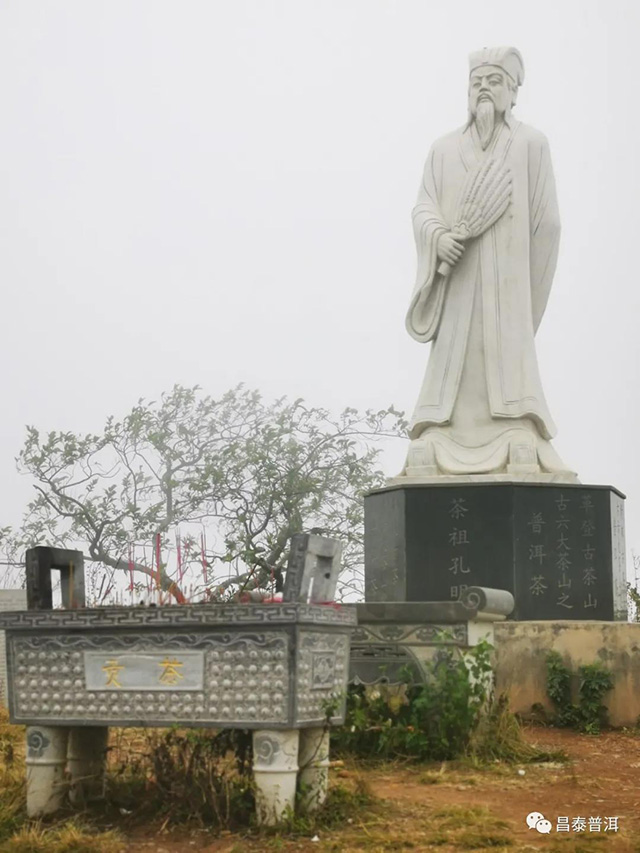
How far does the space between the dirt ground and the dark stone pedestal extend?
207 cm

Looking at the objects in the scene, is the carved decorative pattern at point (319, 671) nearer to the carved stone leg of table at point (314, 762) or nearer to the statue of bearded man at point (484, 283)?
the carved stone leg of table at point (314, 762)

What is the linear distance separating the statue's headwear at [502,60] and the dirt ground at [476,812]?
5.52 m

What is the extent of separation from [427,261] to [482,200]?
634mm

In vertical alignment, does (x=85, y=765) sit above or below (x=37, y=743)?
below

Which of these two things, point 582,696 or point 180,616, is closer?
point 180,616

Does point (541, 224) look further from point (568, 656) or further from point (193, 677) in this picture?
point (193, 677)

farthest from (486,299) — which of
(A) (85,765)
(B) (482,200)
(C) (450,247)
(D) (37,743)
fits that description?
(D) (37,743)

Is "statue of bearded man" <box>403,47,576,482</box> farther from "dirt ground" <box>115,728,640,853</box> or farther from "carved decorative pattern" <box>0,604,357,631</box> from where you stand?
"carved decorative pattern" <box>0,604,357,631</box>

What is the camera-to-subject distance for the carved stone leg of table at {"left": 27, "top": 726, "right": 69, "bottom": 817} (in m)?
5.32

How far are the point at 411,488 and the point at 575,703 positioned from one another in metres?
2.00

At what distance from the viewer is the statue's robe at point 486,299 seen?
963 centimetres

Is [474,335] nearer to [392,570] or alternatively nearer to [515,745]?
[392,570]

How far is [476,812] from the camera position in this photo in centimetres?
521

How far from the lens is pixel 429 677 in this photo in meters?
6.84
